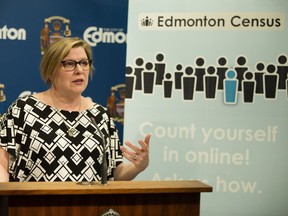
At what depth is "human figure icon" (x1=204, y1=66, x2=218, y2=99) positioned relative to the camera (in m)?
3.55

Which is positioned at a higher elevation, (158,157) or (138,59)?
(138,59)

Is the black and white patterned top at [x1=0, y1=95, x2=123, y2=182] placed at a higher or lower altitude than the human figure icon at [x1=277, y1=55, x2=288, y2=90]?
lower

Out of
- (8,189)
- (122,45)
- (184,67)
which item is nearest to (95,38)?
(122,45)

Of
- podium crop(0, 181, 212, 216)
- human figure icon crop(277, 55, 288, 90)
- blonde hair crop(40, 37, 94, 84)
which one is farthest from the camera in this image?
human figure icon crop(277, 55, 288, 90)

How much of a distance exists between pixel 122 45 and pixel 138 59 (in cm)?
19

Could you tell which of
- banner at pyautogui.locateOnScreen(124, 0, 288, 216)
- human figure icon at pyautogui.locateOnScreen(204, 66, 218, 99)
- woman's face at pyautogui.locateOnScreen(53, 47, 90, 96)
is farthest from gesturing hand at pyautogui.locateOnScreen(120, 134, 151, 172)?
human figure icon at pyautogui.locateOnScreen(204, 66, 218, 99)

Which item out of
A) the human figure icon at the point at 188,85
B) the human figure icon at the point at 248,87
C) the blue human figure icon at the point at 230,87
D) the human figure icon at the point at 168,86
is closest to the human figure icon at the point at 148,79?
the human figure icon at the point at 168,86

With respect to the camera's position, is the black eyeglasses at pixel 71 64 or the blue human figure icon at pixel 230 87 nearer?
the black eyeglasses at pixel 71 64

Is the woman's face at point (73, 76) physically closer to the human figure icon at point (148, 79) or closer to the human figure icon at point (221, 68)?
the human figure icon at point (148, 79)

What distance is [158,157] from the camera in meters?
3.61

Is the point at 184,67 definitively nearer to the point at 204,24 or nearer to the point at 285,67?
the point at 204,24

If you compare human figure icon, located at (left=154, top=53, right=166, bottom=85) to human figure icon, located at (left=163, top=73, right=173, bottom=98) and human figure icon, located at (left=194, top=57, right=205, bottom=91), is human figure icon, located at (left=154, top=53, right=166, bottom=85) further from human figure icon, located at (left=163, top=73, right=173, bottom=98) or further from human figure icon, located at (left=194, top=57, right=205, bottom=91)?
human figure icon, located at (left=194, top=57, right=205, bottom=91)

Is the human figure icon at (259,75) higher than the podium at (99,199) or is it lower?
higher

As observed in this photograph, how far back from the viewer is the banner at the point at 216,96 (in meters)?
3.51
